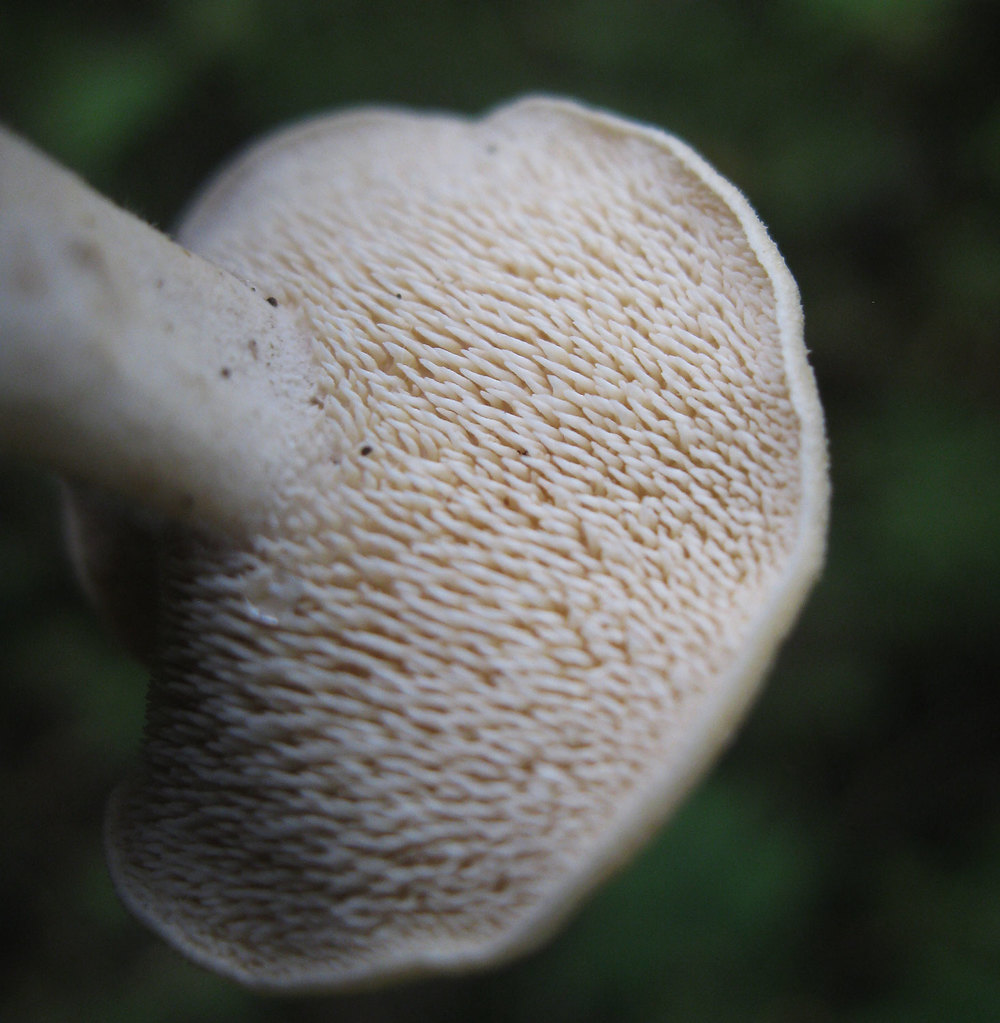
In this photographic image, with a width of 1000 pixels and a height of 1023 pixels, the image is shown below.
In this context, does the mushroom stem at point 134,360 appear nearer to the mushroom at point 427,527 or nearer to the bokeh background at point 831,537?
the mushroom at point 427,527

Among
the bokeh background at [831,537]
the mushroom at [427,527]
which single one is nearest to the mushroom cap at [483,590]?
the mushroom at [427,527]

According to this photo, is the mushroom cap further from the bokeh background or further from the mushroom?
the bokeh background

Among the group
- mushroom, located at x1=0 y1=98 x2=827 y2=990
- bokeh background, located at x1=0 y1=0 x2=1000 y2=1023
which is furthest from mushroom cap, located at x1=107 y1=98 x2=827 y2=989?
bokeh background, located at x1=0 y1=0 x2=1000 y2=1023

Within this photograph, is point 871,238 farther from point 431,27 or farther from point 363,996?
point 363,996

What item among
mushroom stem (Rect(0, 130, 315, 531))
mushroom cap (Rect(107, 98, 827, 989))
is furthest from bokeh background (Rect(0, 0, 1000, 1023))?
mushroom stem (Rect(0, 130, 315, 531))

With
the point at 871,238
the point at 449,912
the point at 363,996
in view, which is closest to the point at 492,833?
the point at 449,912

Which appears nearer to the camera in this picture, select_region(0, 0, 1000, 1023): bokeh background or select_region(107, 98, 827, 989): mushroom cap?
select_region(107, 98, 827, 989): mushroom cap

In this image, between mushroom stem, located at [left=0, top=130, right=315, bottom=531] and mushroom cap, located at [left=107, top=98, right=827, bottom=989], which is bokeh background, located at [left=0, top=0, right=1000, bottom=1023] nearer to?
mushroom cap, located at [left=107, top=98, right=827, bottom=989]
